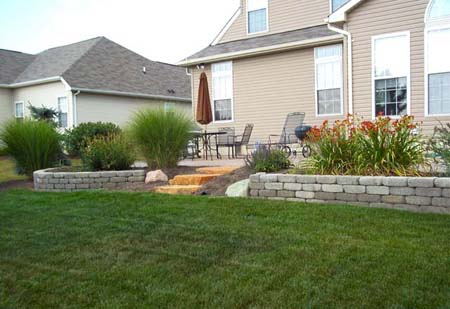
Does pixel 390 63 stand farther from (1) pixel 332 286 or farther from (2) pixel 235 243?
(1) pixel 332 286

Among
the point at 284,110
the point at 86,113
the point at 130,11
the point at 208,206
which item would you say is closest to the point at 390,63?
the point at 284,110

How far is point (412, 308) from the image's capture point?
2.37 metres

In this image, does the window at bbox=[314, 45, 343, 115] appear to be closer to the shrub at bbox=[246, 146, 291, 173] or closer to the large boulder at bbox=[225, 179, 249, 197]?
the shrub at bbox=[246, 146, 291, 173]

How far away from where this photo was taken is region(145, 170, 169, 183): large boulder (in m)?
7.15

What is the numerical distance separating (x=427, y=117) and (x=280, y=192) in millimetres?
4456

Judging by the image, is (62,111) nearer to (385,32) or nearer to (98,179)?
(98,179)

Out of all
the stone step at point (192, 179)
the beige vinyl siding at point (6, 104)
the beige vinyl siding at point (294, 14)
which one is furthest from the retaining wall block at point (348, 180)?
the beige vinyl siding at point (6, 104)

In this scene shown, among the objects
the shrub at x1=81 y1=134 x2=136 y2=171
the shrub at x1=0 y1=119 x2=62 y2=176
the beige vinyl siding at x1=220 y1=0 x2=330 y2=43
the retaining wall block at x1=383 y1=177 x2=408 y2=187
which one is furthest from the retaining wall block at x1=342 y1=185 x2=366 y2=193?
the beige vinyl siding at x1=220 y1=0 x2=330 y2=43

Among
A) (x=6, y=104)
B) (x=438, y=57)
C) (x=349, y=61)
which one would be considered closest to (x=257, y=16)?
(x=349, y=61)

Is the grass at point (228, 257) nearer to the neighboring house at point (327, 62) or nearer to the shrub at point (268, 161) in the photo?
the shrub at point (268, 161)

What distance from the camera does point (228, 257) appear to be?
10.9 ft

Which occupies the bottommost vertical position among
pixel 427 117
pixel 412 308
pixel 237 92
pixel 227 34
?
pixel 412 308

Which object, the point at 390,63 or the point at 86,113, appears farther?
the point at 86,113

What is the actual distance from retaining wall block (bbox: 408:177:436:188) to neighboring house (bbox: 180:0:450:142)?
4183 mm
